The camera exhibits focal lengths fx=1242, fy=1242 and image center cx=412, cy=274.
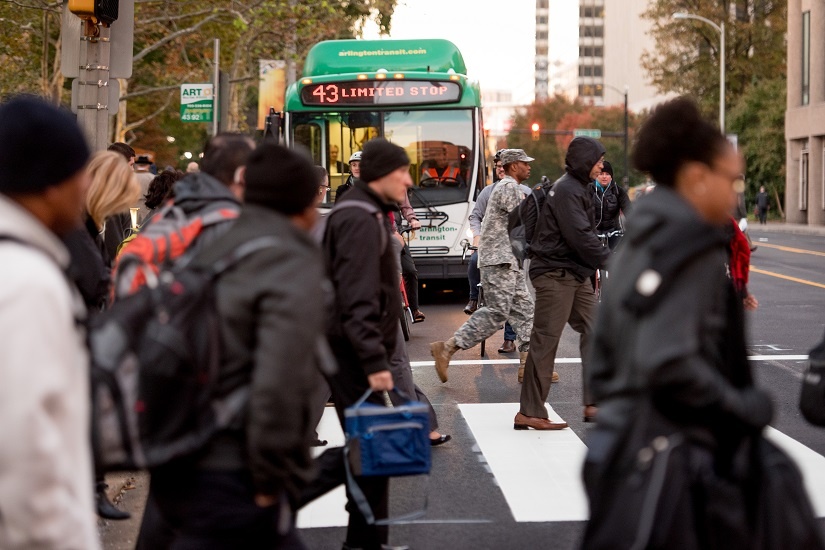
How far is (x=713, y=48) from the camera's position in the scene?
69.4m

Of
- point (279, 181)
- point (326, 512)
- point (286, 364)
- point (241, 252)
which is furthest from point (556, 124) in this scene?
point (286, 364)

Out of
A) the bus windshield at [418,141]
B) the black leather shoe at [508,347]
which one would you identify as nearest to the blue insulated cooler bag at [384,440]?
the black leather shoe at [508,347]

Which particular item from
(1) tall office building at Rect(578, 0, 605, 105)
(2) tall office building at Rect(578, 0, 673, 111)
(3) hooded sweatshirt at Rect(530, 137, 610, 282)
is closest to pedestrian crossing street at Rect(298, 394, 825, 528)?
(3) hooded sweatshirt at Rect(530, 137, 610, 282)

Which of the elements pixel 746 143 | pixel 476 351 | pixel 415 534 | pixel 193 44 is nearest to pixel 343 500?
pixel 415 534

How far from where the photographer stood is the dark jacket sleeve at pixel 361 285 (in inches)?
205

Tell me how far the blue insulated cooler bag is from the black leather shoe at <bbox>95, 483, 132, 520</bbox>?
169 cm

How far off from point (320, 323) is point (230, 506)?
527 millimetres

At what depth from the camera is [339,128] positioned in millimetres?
17734

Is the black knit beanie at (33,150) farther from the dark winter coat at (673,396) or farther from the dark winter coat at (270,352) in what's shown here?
the dark winter coat at (673,396)

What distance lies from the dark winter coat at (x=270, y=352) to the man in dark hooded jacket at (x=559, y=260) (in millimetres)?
4992

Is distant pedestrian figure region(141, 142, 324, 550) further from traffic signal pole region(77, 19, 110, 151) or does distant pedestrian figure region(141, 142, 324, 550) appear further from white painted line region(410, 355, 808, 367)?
white painted line region(410, 355, 808, 367)

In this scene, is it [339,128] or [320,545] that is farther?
[339,128]

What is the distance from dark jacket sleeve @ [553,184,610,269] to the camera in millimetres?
8070

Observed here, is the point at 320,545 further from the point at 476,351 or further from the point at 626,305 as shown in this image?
the point at 476,351
